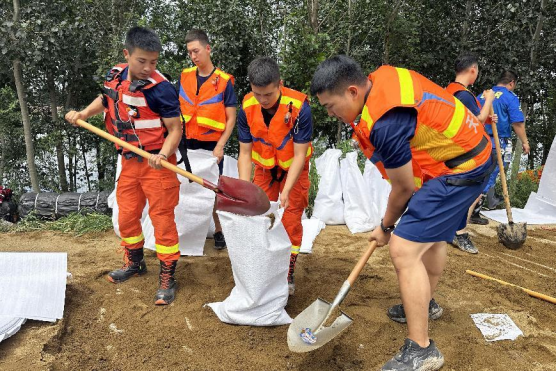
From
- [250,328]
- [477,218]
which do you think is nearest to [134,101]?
[250,328]

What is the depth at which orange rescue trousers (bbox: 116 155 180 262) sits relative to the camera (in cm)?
313

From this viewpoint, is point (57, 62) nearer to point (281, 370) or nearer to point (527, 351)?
point (281, 370)

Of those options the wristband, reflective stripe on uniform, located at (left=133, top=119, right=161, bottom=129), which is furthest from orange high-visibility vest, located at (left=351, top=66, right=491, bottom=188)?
reflective stripe on uniform, located at (left=133, top=119, right=161, bottom=129)

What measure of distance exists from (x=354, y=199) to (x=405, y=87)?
3.16 meters

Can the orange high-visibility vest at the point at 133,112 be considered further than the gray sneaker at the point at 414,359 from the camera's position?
Yes

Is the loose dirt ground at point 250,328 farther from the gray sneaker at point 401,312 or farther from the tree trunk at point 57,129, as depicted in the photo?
the tree trunk at point 57,129

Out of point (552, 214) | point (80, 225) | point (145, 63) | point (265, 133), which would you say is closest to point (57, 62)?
point (80, 225)

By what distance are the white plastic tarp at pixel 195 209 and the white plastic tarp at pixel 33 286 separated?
115 centimetres

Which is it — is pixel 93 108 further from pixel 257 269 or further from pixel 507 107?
pixel 507 107

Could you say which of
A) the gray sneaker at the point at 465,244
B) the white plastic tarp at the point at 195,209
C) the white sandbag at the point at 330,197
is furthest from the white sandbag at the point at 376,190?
the white plastic tarp at the point at 195,209

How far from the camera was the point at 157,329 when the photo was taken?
9.06 ft

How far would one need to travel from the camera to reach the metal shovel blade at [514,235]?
178 inches

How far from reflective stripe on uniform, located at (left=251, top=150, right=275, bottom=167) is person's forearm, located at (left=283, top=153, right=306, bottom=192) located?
0.19 meters

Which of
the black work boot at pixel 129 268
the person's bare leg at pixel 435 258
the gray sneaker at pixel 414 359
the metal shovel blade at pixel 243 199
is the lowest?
the black work boot at pixel 129 268
